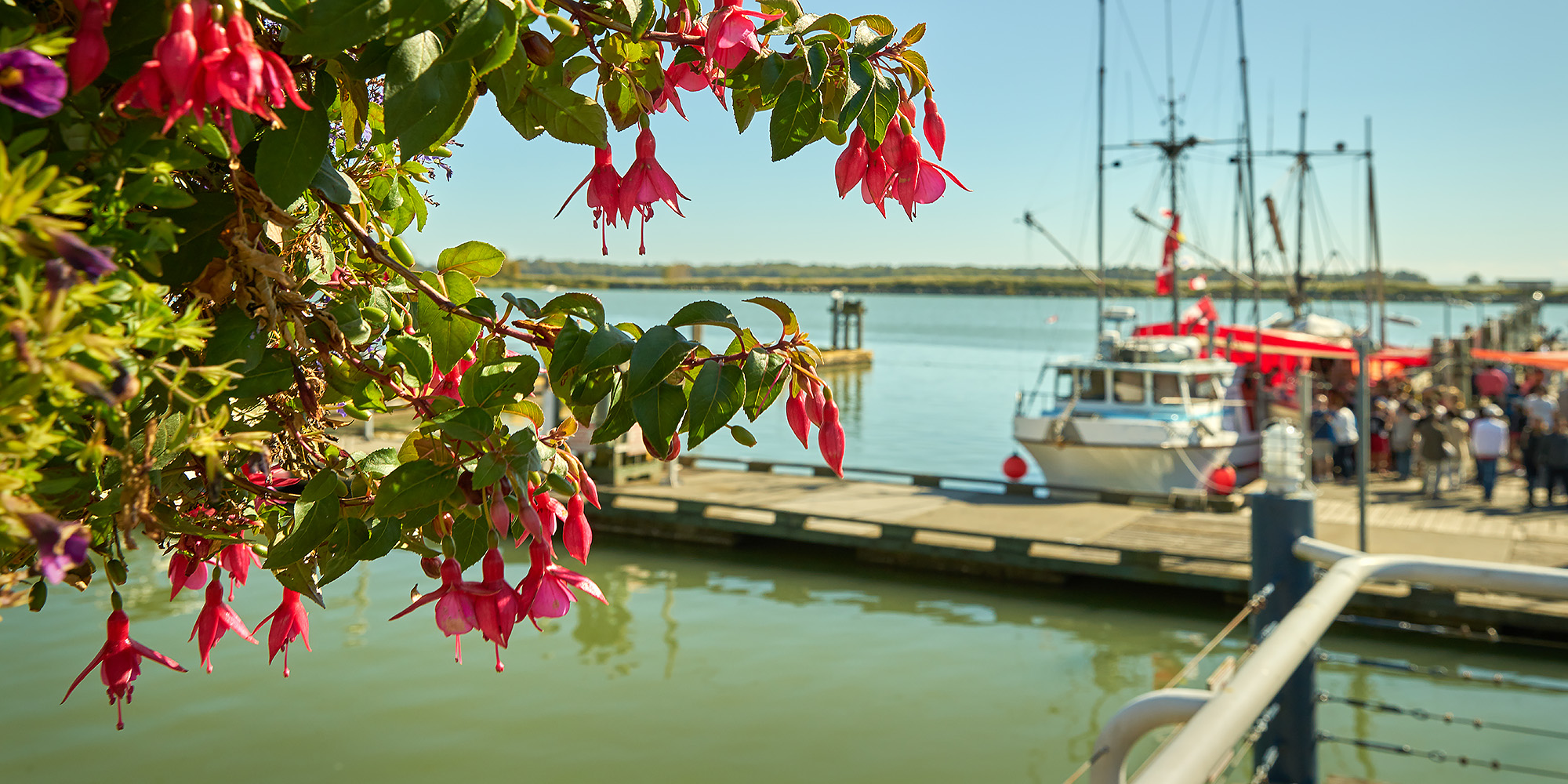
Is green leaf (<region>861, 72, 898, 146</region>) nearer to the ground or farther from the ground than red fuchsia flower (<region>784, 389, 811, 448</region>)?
farther from the ground

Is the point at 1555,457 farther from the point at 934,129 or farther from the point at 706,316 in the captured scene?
the point at 706,316

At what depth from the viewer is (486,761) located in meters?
10.0

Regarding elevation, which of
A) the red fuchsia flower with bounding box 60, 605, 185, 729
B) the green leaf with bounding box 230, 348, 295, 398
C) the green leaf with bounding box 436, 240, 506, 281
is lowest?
the red fuchsia flower with bounding box 60, 605, 185, 729

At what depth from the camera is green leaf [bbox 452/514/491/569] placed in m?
1.15

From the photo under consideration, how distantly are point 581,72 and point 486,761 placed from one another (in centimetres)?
982

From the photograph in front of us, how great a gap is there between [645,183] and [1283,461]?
3.85m

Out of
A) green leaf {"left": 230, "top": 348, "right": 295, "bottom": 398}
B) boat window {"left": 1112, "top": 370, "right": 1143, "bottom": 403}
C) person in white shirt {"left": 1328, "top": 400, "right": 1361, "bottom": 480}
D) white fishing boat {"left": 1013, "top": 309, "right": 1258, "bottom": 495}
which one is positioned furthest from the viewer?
boat window {"left": 1112, "top": 370, "right": 1143, "bottom": 403}

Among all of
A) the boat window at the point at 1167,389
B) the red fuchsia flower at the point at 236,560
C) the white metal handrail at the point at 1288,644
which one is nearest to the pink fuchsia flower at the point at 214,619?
the red fuchsia flower at the point at 236,560

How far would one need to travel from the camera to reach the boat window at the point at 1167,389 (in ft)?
66.9

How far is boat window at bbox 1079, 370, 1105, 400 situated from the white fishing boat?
0.05ft

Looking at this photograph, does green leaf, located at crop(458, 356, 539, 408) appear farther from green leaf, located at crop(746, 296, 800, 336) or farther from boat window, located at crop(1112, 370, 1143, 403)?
boat window, located at crop(1112, 370, 1143, 403)

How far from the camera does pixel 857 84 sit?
1.04 m

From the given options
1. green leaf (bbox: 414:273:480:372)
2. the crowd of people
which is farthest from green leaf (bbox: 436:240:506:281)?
the crowd of people

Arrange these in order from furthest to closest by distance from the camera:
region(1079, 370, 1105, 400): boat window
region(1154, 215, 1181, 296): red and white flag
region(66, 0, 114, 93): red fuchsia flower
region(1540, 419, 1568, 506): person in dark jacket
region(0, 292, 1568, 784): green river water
A: region(1154, 215, 1181, 296): red and white flag → region(1079, 370, 1105, 400): boat window → region(1540, 419, 1568, 506): person in dark jacket → region(0, 292, 1568, 784): green river water → region(66, 0, 114, 93): red fuchsia flower
